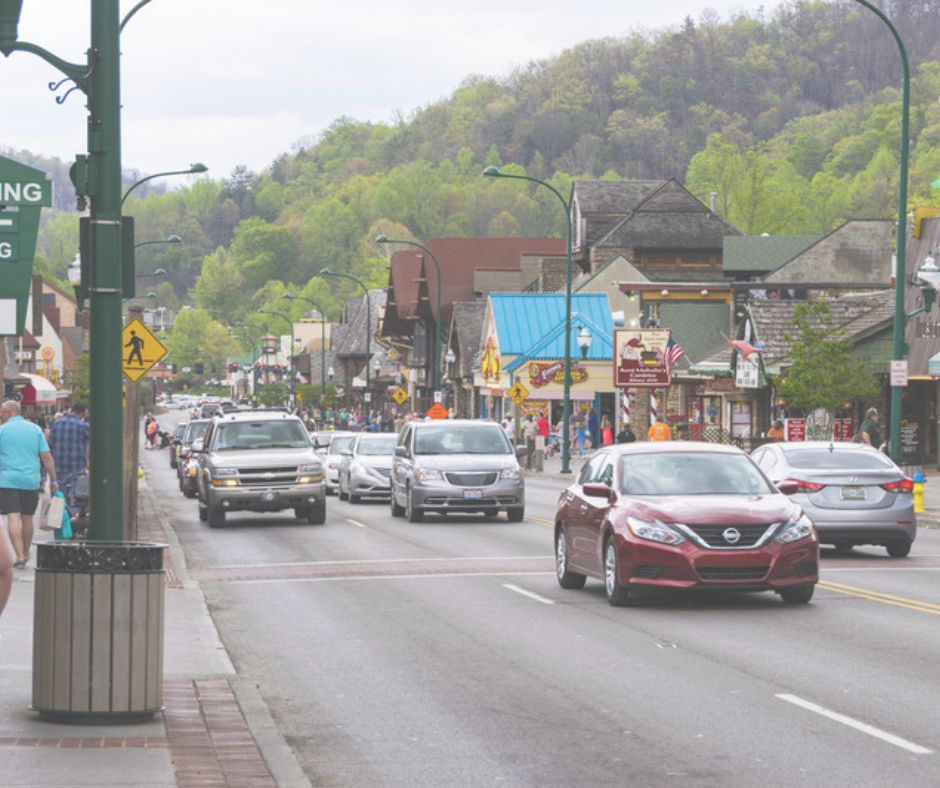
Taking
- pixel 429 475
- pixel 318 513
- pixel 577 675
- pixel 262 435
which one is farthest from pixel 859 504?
pixel 262 435

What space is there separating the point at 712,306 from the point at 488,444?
40.6 m

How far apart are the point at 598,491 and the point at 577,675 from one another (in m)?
5.16

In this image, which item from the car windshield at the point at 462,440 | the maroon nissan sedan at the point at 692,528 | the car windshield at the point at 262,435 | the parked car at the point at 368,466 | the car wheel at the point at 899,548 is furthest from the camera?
the parked car at the point at 368,466

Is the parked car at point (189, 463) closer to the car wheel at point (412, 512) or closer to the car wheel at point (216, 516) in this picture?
the car wheel at point (216, 516)

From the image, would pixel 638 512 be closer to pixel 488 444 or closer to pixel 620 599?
pixel 620 599

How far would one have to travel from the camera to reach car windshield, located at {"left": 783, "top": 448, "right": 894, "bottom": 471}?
23.8m

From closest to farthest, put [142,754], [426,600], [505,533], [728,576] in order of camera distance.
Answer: [142,754] → [728,576] → [426,600] → [505,533]

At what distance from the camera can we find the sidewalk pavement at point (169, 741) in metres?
8.42

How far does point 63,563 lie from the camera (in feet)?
32.1

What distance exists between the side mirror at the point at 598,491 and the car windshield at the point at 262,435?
15662 millimetres

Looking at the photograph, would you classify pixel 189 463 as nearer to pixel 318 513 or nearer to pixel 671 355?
pixel 318 513

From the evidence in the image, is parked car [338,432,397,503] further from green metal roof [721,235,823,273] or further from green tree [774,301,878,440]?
green metal roof [721,235,823,273]

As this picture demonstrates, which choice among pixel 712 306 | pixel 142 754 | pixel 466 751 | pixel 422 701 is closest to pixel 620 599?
pixel 422 701

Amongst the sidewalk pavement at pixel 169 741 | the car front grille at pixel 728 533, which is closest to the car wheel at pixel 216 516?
the car front grille at pixel 728 533
